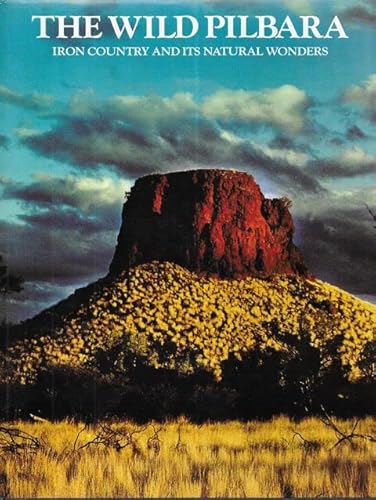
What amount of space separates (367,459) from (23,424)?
4069mm

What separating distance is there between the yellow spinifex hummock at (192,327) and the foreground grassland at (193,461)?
907mm

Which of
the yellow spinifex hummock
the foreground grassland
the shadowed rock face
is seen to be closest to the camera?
the foreground grassland

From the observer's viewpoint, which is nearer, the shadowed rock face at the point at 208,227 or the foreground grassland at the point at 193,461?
the foreground grassland at the point at 193,461

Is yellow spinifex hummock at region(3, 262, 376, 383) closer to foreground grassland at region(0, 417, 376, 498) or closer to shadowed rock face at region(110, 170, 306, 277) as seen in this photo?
shadowed rock face at region(110, 170, 306, 277)

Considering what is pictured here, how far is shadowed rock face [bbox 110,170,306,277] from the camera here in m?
13.3

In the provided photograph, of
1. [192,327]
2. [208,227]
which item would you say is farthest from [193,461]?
[208,227]

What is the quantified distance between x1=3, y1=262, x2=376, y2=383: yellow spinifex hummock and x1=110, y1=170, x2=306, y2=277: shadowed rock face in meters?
0.34

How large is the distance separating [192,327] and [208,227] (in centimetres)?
274

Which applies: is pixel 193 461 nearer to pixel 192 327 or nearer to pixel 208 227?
pixel 192 327

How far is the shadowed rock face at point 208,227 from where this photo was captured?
43.6 feet

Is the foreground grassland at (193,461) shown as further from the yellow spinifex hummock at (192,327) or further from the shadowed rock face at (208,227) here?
the shadowed rock face at (208,227)


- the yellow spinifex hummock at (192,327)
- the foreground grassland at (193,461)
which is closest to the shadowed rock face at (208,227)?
the yellow spinifex hummock at (192,327)

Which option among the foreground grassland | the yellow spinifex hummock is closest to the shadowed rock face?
the yellow spinifex hummock

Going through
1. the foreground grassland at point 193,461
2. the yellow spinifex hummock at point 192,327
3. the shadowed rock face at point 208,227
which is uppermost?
the shadowed rock face at point 208,227
